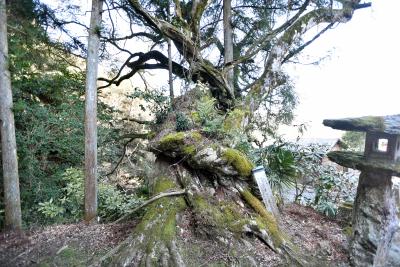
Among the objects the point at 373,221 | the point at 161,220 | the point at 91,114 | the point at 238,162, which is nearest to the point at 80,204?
the point at 91,114

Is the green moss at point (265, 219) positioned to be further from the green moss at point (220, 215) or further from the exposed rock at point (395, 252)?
the exposed rock at point (395, 252)

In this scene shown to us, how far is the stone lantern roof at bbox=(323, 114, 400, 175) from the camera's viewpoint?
12.1ft

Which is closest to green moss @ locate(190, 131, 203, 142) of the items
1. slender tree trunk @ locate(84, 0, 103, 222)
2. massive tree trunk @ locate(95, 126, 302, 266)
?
massive tree trunk @ locate(95, 126, 302, 266)

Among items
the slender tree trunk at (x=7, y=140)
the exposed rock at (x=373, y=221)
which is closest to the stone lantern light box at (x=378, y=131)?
the exposed rock at (x=373, y=221)

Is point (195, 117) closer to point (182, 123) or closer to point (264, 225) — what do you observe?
point (182, 123)

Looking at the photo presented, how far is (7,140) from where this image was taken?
4.22 metres

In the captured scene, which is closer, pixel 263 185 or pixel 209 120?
pixel 263 185

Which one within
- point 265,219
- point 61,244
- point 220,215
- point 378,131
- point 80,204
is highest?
point 378,131

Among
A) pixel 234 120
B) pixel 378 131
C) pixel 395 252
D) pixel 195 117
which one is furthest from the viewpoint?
pixel 234 120

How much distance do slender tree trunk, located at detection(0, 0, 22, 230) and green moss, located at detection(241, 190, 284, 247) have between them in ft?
11.6

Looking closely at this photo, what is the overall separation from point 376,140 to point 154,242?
3.43m

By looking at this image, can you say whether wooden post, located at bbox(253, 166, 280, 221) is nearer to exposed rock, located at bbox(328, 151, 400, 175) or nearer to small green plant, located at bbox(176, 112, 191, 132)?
exposed rock, located at bbox(328, 151, 400, 175)

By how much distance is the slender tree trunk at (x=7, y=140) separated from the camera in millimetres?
4105

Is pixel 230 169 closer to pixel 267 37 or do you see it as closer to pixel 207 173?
pixel 207 173
